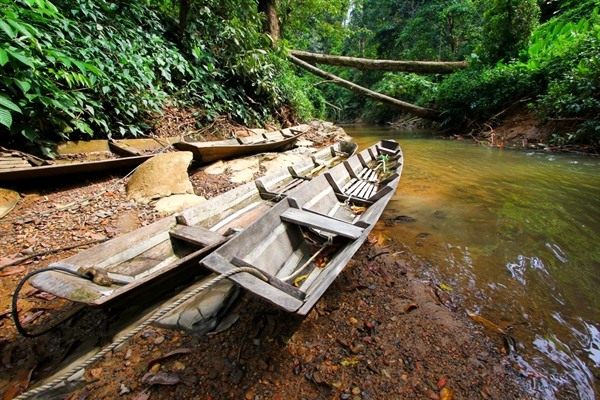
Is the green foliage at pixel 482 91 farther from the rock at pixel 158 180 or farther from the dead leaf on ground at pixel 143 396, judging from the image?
the dead leaf on ground at pixel 143 396

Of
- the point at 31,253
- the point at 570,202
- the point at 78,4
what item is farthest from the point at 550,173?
the point at 78,4

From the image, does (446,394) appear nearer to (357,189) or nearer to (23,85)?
(357,189)

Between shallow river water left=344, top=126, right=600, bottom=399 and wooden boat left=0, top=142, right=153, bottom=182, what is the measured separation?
3786 mm

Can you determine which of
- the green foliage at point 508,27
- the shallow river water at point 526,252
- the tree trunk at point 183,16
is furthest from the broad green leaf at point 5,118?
the green foliage at point 508,27

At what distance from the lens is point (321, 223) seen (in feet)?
7.25

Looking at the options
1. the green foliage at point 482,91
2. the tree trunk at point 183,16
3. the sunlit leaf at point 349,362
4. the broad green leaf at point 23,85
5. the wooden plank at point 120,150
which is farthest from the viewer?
the green foliage at point 482,91

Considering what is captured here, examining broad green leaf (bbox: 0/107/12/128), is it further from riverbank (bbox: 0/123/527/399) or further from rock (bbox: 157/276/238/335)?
rock (bbox: 157/276/238/335)

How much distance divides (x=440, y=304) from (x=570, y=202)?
3206 millimetres

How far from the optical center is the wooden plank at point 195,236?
6.59 ft

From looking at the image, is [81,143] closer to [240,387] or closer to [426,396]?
[240,387]

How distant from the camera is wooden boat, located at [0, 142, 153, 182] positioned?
9.14 feet

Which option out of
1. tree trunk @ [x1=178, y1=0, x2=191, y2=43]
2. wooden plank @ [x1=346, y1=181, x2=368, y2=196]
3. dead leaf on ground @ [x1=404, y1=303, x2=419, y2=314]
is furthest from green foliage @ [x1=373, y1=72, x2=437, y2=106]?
dead leaf on ground @ [x1=404, y1=303, x2=419, y2=314]

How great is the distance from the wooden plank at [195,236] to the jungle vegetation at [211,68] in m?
2.15

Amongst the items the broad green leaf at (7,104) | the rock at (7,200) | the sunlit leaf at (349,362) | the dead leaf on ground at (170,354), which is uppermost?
the broad green leaf at (7,104)
